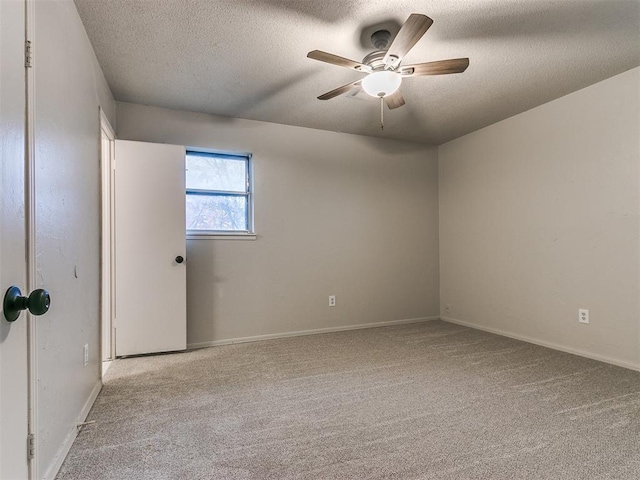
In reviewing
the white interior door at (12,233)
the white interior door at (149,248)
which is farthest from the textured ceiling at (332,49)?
the white interior door at (12,233)

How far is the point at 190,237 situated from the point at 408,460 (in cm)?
271

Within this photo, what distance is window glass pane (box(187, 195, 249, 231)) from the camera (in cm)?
347

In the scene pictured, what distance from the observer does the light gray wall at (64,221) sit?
1.36 metres

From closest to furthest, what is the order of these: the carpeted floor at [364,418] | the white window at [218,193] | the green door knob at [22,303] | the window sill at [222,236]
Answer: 1. the green door knob at [22,303]
2. the carpeted floor at [364,418]
3. the window sill at [222,236]
4. the white window at [218,193]

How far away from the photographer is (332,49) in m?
2.34

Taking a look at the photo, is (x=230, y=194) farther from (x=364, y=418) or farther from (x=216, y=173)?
(x=364, y=418)

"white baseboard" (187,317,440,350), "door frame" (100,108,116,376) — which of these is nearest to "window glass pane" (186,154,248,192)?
"door frame" (100,108,116,376)

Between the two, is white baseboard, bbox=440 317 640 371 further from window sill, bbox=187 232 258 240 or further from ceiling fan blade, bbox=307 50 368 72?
ceiling fan blade, bbox=307 50 368 72

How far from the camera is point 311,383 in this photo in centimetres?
242

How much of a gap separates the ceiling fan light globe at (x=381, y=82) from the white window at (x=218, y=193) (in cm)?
183

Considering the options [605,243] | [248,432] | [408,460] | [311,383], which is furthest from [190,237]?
[605,243]

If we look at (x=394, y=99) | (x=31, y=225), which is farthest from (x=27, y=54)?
(x=394, y=99)

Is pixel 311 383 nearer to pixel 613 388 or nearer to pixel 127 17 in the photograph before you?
pixel 613 388

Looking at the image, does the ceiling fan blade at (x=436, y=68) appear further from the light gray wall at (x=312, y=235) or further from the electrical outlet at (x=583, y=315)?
the electrical outlet at (x=583, y=315)
